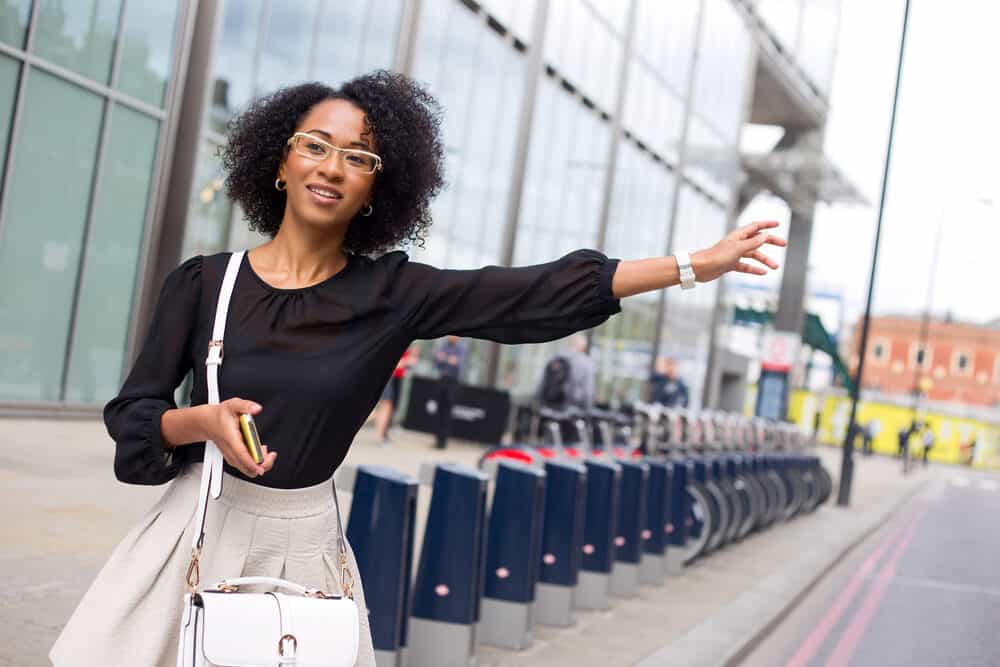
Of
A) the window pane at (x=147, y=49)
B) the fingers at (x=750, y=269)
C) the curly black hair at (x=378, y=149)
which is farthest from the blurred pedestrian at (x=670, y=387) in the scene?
the fingers at (x=750, y=269)

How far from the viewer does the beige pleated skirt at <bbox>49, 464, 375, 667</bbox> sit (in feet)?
7.84

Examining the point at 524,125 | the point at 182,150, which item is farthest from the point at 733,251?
the point at 524,125

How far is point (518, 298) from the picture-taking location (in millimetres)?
2705

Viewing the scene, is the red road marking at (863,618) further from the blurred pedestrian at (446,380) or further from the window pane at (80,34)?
the window pane at (80,34)

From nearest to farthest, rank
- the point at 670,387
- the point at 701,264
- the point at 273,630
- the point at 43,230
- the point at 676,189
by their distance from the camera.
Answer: the point at 273,630, the point at 701,264, the point at 43,230, the point at 670,387, the point at 676,189

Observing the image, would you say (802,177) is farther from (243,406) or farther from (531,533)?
(243,406)

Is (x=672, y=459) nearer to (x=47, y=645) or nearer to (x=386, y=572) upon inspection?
(x=386, y=572)

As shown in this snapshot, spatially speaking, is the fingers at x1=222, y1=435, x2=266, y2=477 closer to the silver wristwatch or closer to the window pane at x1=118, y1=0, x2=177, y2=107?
the silver wristwatch

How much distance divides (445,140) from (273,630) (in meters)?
2.46

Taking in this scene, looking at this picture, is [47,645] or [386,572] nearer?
[47,645]

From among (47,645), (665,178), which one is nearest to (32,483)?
(47,645)

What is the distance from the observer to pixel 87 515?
7.74 m

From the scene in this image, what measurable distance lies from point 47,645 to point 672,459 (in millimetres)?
6003

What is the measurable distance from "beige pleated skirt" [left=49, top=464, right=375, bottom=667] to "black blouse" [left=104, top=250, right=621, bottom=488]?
5 cm
